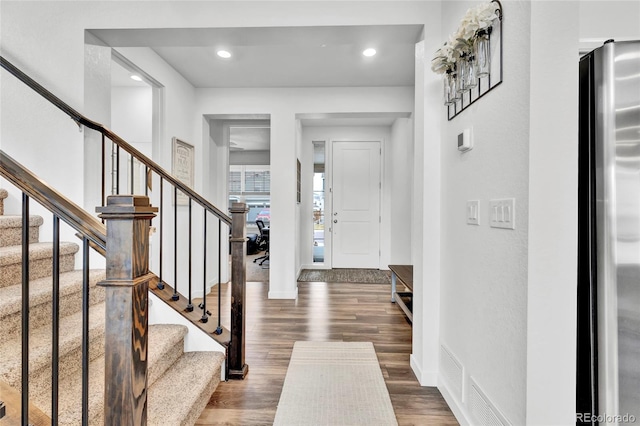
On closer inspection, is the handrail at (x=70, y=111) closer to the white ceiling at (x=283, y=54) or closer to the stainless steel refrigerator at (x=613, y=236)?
the white ceiling at (x=283, y=54)

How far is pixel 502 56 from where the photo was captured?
1.38 m

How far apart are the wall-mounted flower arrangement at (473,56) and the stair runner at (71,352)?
6.81 ft

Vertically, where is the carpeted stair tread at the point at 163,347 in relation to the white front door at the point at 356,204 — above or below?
below

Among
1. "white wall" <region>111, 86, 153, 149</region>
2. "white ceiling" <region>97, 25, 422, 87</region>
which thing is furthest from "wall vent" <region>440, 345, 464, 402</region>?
"white wall" <region>111, 86, 153, 149</region>

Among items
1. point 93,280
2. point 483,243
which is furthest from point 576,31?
point 93,280

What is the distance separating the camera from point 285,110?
4.10 meters

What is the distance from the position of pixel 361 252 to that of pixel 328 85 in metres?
3.13

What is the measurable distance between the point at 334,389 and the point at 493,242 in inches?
53.1

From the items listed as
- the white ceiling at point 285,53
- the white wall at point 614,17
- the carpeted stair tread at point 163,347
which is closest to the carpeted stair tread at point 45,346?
the carpeted stair tread at point 163,347

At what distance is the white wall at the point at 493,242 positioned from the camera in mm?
1239

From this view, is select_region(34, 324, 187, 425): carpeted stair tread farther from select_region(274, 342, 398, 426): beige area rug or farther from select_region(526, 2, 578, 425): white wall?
select_region(526, 2, 578, 425): white wall

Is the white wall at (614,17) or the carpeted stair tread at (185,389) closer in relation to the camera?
the carpeted stair tread at (185,389)

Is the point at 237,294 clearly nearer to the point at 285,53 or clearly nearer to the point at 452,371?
the point at 452,371

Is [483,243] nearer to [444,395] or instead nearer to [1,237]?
[444,395]
